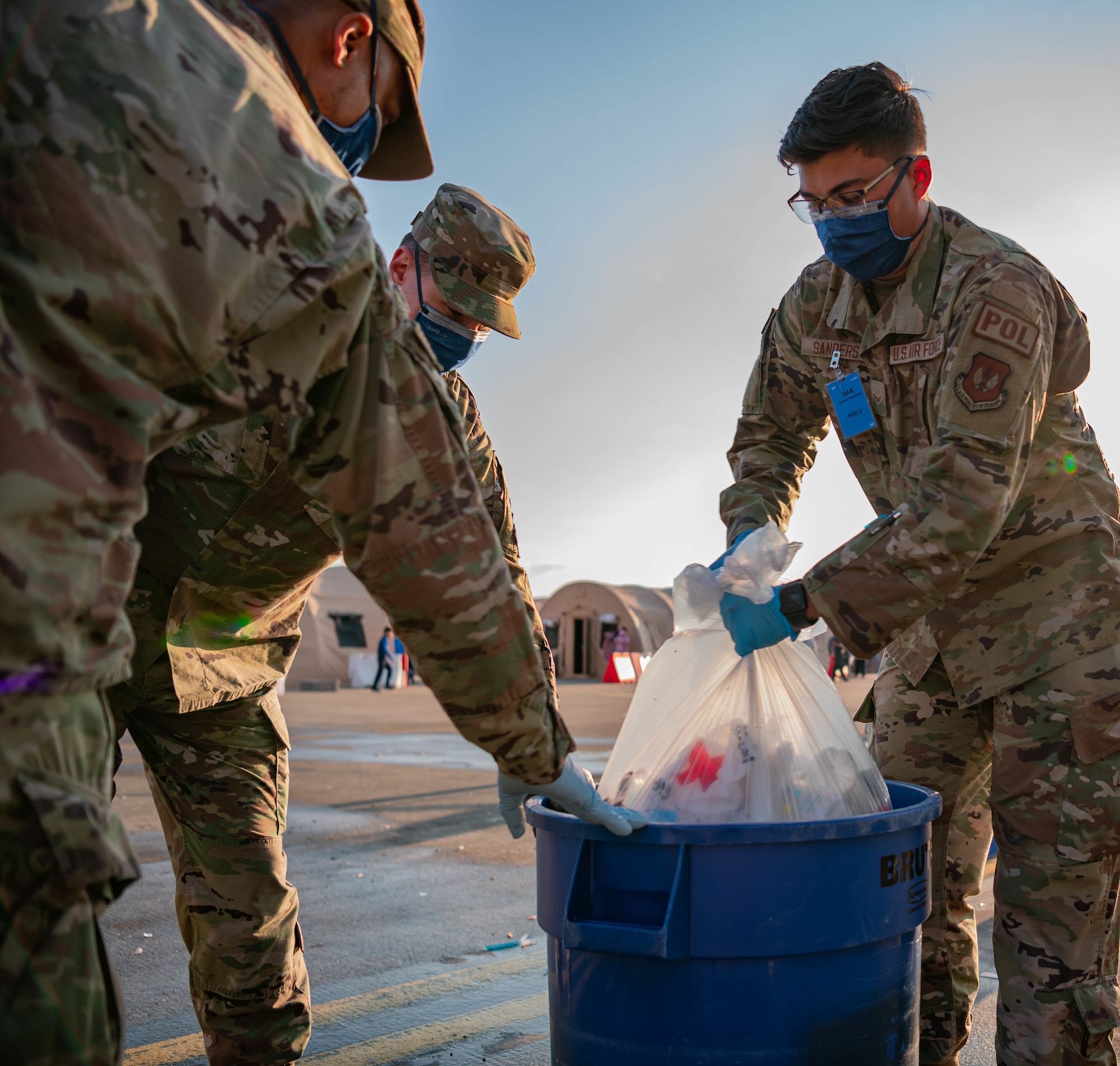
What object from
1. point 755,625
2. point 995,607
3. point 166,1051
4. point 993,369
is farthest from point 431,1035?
point 993,369

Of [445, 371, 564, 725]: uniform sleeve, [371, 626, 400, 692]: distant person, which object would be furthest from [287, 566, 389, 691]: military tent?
[445, 371, 564, 725]: uniform sleeve

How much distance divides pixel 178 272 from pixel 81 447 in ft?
0.65

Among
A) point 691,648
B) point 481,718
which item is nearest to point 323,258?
point 481,718

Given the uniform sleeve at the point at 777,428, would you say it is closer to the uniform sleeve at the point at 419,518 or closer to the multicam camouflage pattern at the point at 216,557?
the multicam camouflage pattern at the point at 216,557

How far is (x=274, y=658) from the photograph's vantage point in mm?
A: 2264

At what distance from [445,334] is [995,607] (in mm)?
1481

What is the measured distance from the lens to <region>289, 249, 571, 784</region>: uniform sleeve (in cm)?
119

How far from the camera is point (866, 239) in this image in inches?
95.2

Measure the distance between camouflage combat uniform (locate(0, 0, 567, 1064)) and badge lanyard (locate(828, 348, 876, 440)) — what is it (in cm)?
159

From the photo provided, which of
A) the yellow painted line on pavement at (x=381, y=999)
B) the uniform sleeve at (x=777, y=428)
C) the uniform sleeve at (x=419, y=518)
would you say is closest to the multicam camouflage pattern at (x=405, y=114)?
the uniform sleeve at (x=419, y=518)

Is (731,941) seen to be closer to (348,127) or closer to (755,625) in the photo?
(755,625)

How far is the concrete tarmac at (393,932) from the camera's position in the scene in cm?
279

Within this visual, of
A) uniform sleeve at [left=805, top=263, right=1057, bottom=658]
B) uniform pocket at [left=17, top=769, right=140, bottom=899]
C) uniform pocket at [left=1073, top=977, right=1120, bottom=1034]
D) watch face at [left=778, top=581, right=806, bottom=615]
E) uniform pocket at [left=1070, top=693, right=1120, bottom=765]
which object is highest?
uniform sleeve at [left=805, top=263, right=1057, bottom=658]

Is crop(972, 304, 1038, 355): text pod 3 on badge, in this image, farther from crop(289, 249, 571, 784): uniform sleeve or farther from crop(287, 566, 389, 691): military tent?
crop(287, 566, 389, 691): military tent
